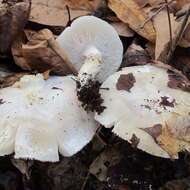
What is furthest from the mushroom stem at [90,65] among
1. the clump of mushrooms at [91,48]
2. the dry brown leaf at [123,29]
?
the dry brown leaf at [123,29]

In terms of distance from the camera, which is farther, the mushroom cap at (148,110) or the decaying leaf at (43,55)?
the decaying leaf at (43,55)

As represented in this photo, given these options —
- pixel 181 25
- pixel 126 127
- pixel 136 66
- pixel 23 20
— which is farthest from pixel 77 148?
pixel 181 25

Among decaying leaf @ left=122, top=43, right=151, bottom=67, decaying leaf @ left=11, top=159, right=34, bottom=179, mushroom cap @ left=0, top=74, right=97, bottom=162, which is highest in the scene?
decaying leaf @ left=122, top=43, right=151, bottom=67

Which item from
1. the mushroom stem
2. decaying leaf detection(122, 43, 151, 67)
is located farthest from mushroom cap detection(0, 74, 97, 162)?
decaying leaf detection(122, 43, 151, 67)

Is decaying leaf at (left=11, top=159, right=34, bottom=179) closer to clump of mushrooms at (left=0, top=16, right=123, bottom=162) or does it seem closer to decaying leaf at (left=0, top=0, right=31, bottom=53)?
clump of mushrooms at (left=0, top=16, right=123, bottom=162)

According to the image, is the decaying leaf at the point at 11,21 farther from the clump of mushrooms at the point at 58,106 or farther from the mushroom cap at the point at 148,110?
the mushroom cap at the point at 148,110

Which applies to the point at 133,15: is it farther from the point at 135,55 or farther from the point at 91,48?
the point at 91,48

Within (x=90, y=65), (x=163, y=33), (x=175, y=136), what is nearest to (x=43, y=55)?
(x=90, y=65)
